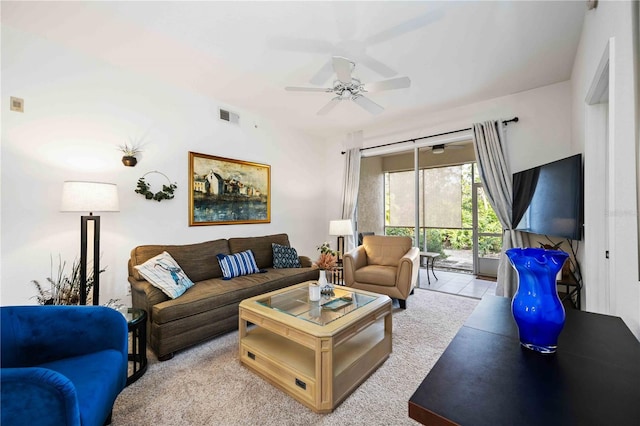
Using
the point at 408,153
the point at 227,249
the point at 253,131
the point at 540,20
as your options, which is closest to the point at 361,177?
the point at 408,153

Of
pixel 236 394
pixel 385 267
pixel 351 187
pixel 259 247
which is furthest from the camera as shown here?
pixel 351 187

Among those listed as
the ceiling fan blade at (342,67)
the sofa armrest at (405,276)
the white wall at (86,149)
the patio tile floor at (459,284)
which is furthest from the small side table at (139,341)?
the patio tile floor at (459,284)

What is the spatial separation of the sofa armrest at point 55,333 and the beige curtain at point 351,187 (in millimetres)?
3901

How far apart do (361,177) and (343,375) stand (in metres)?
3.96

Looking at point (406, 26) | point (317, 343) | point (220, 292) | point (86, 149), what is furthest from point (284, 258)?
point (406, 26)

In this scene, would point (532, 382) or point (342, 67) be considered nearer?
point (532, 382)

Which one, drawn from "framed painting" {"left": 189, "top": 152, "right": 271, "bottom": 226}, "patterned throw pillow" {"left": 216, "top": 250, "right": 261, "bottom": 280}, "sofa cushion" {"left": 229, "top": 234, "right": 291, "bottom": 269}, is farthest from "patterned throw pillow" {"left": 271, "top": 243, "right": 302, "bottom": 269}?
"framed painting" {"left": 189, "top": 152, "right": 271, "bottom": 226}

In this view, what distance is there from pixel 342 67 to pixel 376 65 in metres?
0.82

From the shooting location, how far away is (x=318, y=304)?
2287 millimetres

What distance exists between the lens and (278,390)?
1871 mm

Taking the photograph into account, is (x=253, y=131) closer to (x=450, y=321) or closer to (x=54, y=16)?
(x=54, y=16)

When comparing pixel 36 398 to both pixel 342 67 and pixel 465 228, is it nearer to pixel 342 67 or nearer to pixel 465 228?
pixel 342 67

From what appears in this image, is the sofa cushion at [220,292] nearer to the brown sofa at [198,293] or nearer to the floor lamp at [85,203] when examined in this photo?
the brown sofa at [198,293]

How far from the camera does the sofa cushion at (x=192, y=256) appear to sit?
279 centimetres
